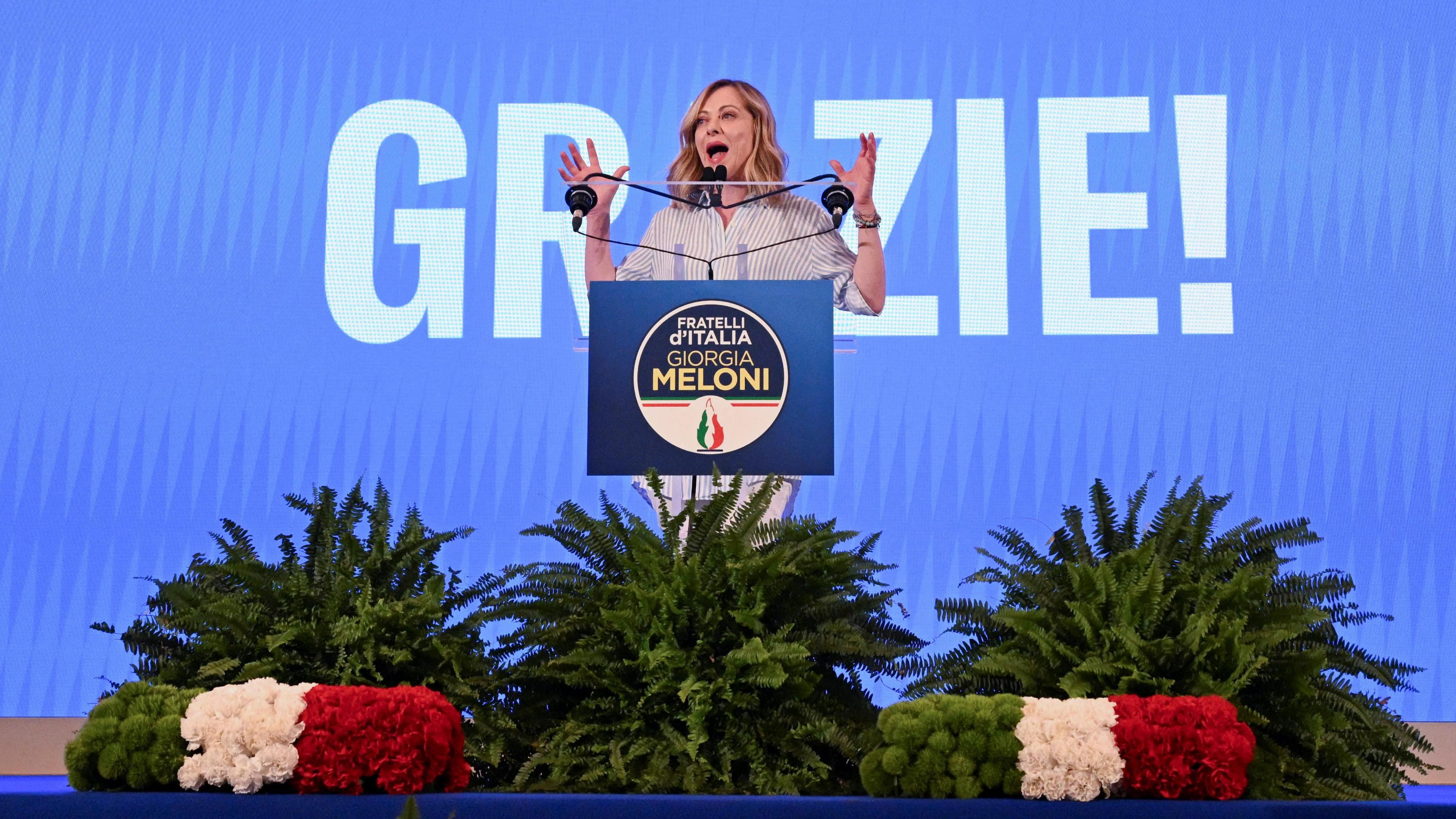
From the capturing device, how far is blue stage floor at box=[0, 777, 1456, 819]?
1747 millimetres

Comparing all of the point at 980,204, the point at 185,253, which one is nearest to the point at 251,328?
the point at 185,253

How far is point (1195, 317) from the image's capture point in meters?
Answer: 4.68

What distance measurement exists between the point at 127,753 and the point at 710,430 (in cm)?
107

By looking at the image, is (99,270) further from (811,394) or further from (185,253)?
(811,394)

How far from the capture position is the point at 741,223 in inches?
133

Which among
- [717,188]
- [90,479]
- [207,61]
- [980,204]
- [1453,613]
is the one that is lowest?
[1453,613]

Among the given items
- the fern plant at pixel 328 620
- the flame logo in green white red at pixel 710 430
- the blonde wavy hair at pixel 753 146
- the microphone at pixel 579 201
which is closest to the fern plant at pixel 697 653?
the fern plant at pixel 328 620

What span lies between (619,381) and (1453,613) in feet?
10.9

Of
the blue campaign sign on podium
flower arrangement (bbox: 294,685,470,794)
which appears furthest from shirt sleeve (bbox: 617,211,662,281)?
flower arrangement (bbox: 294,685,470,794)

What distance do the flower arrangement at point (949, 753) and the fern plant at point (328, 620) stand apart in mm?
595

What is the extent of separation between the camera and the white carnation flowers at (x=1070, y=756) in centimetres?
179

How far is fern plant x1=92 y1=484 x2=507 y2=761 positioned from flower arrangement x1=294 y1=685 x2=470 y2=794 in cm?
13

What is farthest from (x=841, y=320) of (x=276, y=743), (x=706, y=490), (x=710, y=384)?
(x=276, y=743)

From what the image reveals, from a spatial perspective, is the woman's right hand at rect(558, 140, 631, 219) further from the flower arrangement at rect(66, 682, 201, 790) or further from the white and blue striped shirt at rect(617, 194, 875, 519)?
the flower arrangement at rect(66, 682, 201, 790)
